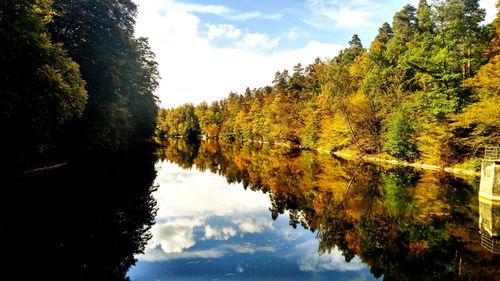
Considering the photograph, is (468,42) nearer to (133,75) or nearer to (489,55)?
(489,55)

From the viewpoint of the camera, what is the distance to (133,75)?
41.0 m

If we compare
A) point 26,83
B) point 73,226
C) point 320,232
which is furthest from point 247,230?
point 26,83

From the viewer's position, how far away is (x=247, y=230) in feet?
55.7

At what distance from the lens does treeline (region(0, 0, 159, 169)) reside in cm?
1577

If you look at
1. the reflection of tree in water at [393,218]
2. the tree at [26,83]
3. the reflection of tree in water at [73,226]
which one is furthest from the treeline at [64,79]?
the reflection of tree in water at [393,218]

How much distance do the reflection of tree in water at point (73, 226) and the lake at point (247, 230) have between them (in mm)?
47

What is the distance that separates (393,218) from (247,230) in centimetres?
749

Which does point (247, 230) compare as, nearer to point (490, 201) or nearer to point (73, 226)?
point (73, 226)

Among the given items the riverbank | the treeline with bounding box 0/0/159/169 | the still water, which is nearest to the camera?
the still water

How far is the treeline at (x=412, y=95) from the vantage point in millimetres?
35656

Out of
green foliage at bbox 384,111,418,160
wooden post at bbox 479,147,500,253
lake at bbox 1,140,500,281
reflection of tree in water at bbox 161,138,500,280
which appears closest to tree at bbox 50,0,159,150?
lake at bbox 1,140,500,281

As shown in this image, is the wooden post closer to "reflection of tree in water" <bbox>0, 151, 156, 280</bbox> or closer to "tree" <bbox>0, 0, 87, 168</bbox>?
"reflection of tree in water" <bbox>0, 151, 156, 280</bbox>

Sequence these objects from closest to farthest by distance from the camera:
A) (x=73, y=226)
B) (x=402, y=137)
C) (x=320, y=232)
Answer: (x=73, y=226) < (x=320, y=232) < (x=402, y=137)

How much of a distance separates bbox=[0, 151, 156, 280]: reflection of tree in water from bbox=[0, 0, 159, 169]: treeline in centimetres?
277
